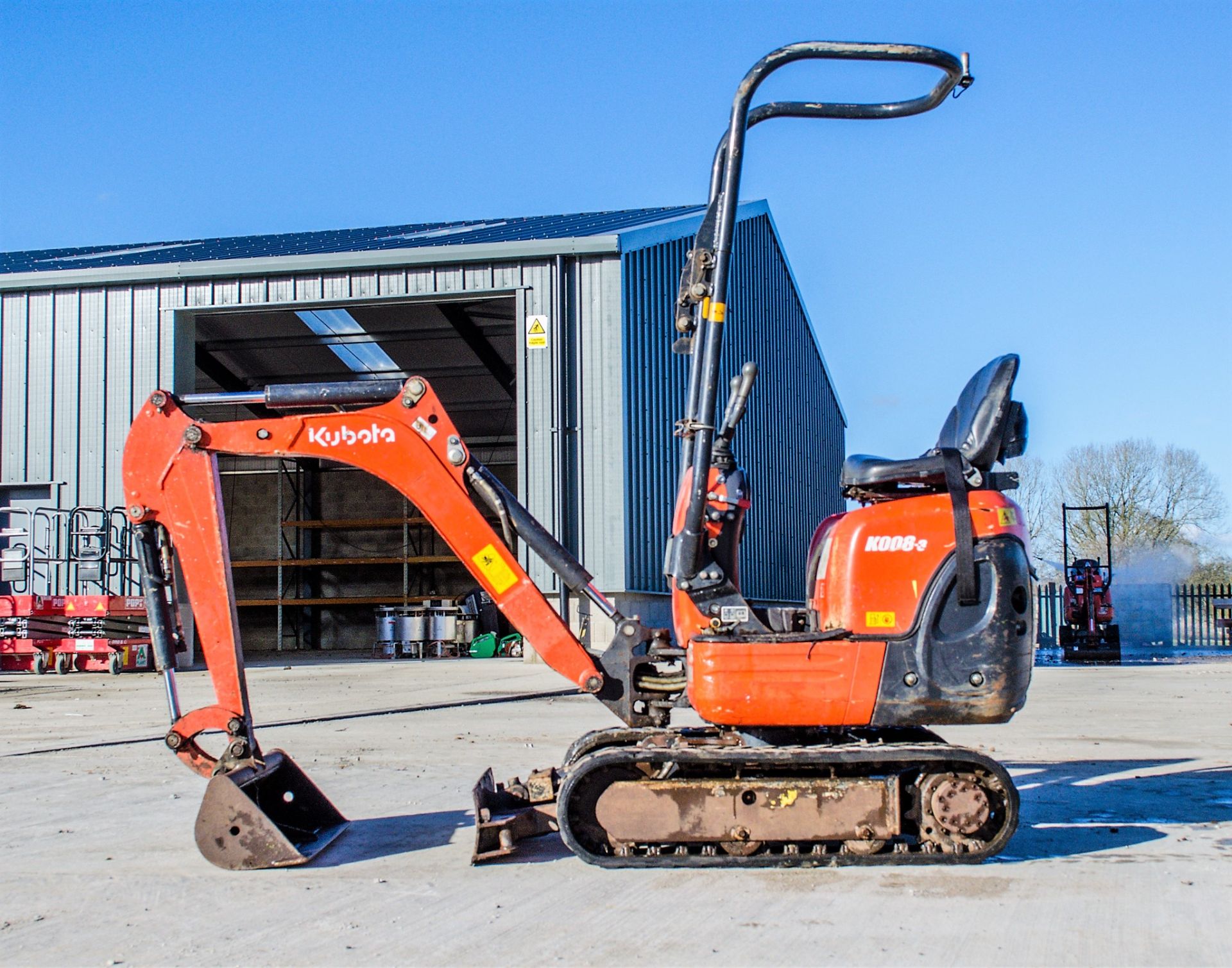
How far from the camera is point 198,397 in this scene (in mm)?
5516

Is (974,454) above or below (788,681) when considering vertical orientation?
above

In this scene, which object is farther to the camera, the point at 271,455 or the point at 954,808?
the point at 271,455

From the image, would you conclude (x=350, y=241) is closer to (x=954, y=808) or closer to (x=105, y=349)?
(x=105, y=349)

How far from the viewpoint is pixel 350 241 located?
76.9ft

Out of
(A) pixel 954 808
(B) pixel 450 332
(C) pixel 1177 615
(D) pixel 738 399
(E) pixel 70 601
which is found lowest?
(C) pixel 1177 615

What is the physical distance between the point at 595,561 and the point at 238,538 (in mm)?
18109

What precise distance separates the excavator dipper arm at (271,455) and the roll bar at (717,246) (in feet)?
2.72

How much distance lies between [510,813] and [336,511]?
94.7 ft

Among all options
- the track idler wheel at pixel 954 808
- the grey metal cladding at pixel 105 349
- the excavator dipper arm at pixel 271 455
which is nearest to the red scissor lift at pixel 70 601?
the grey metal cladding at pixel 105 349

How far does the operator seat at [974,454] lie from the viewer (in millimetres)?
4938

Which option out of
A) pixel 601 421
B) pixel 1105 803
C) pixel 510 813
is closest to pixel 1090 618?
pixel 601 421

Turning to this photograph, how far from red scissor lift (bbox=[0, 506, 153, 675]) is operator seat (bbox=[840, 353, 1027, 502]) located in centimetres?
1460

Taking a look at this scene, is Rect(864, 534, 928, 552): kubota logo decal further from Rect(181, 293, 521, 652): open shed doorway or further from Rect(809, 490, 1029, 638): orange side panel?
Rect(181, 293, 521, 652): open shed doorway

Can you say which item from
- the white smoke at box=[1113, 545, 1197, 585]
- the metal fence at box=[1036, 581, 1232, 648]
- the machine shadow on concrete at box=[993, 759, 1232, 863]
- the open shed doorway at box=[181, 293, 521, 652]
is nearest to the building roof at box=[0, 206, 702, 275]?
the open shed doorway at box=[181, 293, 521, 652]
